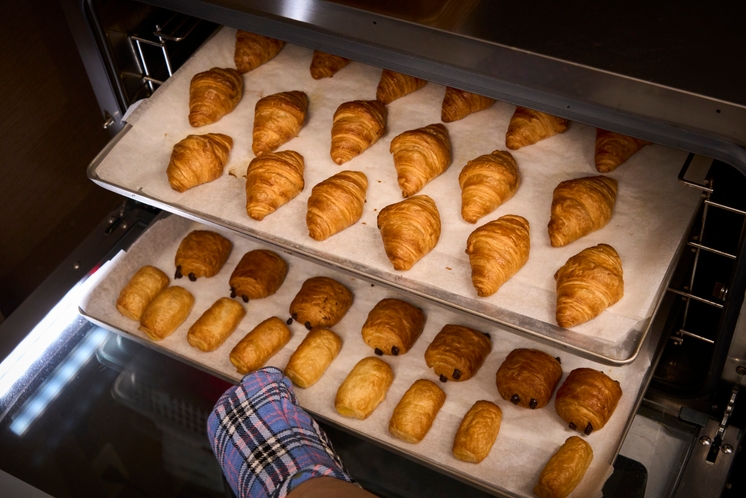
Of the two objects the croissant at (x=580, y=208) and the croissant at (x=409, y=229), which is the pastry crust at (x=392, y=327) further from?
the croissant at (x=580, y=208)

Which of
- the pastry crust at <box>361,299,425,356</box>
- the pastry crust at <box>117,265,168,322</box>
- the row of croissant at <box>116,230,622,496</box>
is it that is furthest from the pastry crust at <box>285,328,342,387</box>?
the pastry crust at <box>117,265,168,322</box>

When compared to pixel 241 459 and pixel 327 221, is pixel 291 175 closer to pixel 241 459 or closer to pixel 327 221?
pixel 327 221

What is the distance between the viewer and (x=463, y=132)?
204 cm

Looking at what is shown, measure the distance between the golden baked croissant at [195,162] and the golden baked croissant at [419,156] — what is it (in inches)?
18.9

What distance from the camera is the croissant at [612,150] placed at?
1825 millimetres

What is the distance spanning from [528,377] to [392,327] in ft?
1.34

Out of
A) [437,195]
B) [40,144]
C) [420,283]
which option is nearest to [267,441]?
[420,283]

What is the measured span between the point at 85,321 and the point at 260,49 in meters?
1.01

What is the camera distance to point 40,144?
263 centimetres

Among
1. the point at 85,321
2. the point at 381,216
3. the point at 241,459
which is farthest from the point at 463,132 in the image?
the point at 85,321

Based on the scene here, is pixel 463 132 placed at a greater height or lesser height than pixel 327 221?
greater

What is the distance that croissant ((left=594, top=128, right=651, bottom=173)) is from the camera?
1.83m

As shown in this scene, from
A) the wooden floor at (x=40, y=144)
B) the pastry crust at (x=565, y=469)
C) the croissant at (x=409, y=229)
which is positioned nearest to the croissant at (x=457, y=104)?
the croissant at (x=409, y=229)

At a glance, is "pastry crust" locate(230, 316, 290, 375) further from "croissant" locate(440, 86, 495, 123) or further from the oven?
"croissant" locate(440, 86, 495, 123)
